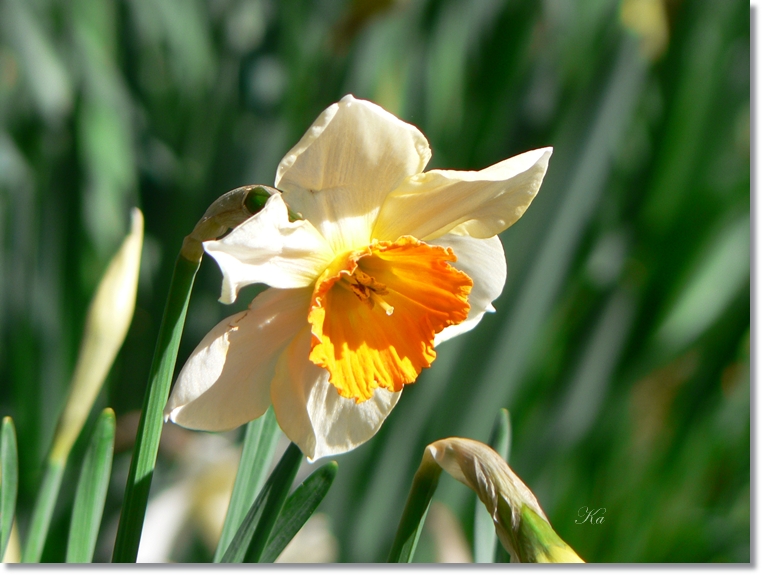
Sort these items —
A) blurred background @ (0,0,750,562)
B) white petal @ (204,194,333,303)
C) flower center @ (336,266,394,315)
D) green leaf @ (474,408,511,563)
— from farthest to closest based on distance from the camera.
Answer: blurred background @ (0,0,750,562), green leaf @ (474,408,511,563), flower center @ (336,266,394,315), white petal @ (204,194,333,303)

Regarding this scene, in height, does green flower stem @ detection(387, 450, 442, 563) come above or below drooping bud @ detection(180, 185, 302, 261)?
below

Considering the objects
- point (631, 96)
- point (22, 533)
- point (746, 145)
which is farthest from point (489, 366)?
point (22, 533)

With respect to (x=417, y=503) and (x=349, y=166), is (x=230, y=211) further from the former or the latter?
(x=417, y=503)

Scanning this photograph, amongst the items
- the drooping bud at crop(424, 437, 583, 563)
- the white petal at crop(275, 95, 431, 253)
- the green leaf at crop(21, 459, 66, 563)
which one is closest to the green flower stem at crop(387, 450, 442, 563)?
the drooping bud at crop(424, 437, 583, 563)

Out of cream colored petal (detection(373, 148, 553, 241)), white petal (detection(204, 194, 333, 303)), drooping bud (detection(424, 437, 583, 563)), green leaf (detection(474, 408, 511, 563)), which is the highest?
cream colored petal (detection(373, 148, 553, 241))

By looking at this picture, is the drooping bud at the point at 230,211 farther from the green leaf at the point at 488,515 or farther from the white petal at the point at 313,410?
the green leaf at the point at 488,515

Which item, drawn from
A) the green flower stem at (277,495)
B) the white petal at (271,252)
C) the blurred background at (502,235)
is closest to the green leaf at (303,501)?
the green flower stem at (277,495)

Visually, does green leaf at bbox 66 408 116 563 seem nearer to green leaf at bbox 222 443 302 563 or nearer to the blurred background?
green leaf at bbox 222 443 302 563

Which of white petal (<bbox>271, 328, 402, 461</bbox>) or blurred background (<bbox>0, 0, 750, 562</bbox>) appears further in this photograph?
blurred background (<bbox>0, 0, 750, 562</bbox>)
